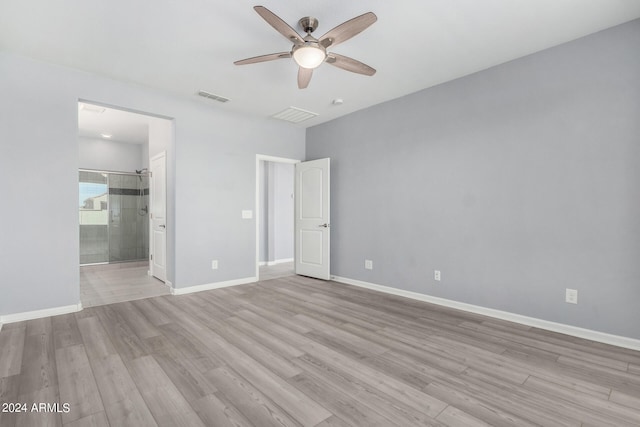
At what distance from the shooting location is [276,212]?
6.98 meters

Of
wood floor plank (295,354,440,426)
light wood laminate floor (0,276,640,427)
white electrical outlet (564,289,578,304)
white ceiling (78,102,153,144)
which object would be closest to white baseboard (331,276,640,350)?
light wood laminate floor (0,276,640,427)

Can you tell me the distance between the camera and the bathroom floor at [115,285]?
408cm

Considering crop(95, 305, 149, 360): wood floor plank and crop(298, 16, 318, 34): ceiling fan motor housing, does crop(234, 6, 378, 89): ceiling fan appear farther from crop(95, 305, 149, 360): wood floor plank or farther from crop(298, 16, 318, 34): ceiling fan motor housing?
crop(95, 305, 149, 360): wood floor plank

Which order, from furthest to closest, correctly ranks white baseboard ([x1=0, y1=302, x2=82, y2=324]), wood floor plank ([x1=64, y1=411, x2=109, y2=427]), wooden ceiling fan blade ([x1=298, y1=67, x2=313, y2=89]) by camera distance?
white baseboard ([x1=0, y1=302, x2=82, y2=324]) → wooden ceiling fan blade ([x1=298, y1=67, x2=313, y2=89]) → wood floor plank ([x1=64, y1=411, x2=109, y2=427])

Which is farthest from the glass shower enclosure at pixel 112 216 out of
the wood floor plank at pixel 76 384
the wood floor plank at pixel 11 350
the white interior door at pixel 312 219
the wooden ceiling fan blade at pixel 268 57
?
the wooden ceiling fan blade at pixel 268 57

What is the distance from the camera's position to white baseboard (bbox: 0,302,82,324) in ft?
10.1

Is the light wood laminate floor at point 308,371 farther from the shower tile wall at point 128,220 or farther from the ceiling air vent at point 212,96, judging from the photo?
the shower tile wall at point 128,220

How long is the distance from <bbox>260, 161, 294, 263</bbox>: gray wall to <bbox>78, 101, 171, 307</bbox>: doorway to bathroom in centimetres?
226

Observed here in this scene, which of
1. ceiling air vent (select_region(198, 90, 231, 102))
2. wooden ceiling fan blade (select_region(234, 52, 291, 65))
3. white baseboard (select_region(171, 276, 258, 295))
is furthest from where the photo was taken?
white baseboard (select_region(171, 276, 258, 295))

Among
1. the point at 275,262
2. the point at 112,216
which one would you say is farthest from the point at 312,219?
the point at 112,216

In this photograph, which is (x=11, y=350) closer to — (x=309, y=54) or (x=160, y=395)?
(x=160, y=395)

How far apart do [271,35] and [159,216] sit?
12.0 feet

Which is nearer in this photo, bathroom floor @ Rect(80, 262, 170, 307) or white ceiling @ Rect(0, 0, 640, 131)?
white ceiling @ Rect(0, 0, 640, 131)

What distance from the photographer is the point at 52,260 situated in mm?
3309
